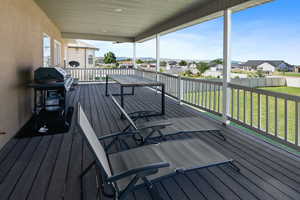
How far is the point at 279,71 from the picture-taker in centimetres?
358

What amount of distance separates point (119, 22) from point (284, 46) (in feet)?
19.3

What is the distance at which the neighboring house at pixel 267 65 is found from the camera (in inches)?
139

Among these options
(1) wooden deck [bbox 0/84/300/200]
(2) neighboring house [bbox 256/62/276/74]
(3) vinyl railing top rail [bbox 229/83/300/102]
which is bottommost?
(1) wooden deck [bbox 0/84/300/200]

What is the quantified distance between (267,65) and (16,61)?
4645 mm

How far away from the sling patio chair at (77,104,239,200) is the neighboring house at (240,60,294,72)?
213 centimetres

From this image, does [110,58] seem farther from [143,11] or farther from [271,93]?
[271,93]

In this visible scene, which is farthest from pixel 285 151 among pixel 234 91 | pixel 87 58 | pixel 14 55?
pixel 87 58

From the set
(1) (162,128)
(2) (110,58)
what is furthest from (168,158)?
(2) (110,58)

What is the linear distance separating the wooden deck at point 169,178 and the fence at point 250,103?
384mm

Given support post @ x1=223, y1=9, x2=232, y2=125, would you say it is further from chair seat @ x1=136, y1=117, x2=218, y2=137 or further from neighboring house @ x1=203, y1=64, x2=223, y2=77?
chair seat @ x1=136, y1=117, x2=218, y2=137

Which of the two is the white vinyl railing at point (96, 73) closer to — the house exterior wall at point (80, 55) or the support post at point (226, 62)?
the house exterior wall at point (80, 55)

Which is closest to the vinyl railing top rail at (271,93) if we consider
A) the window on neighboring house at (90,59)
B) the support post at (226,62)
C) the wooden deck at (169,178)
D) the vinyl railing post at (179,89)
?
the support post at (226,62)

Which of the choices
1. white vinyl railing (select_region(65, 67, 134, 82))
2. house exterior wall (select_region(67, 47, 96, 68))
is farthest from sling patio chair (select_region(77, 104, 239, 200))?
house exterior wall (select_region(67, 47, 96, 68))

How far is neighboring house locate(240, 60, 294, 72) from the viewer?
352 centimetres
